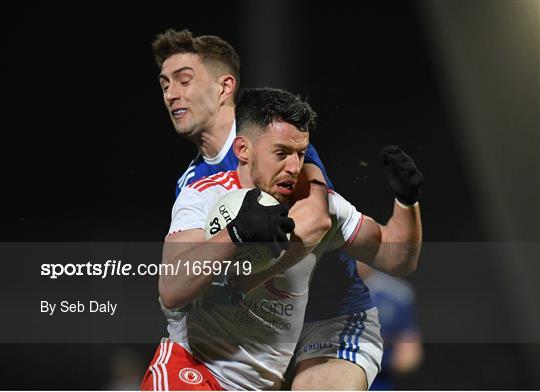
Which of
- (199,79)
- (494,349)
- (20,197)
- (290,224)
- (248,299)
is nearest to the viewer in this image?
(290,224)

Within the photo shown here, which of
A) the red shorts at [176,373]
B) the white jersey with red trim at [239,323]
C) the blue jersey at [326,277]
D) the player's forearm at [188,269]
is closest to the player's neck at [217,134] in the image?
the blue jersey at [326,277]

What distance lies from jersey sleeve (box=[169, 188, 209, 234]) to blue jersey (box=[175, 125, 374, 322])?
0.56 ft

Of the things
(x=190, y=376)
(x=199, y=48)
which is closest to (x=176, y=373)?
(x=190, y=376)

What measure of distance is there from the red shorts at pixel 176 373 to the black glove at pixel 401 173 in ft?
2.84

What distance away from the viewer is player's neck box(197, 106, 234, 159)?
281cm

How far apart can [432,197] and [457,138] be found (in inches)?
11.5

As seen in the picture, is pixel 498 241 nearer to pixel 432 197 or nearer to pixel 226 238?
pixel 432 197

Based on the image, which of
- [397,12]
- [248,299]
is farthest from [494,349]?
[397,12]

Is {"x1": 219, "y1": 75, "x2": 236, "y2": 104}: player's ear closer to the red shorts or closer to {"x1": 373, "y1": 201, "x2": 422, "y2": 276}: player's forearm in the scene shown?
{"x1": 373, "y1": 201, "x2": 422, "y2": 276}: player's forearm

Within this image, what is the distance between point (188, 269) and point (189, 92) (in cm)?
70

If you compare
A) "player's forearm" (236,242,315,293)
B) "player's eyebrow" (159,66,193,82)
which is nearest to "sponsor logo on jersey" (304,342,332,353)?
"player's forearm" (236,242,315,293)

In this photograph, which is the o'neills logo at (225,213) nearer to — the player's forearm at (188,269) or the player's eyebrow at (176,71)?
the player's forearm at (188,269)

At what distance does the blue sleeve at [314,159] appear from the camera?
2.75 meters

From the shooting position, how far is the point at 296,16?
3018mm
